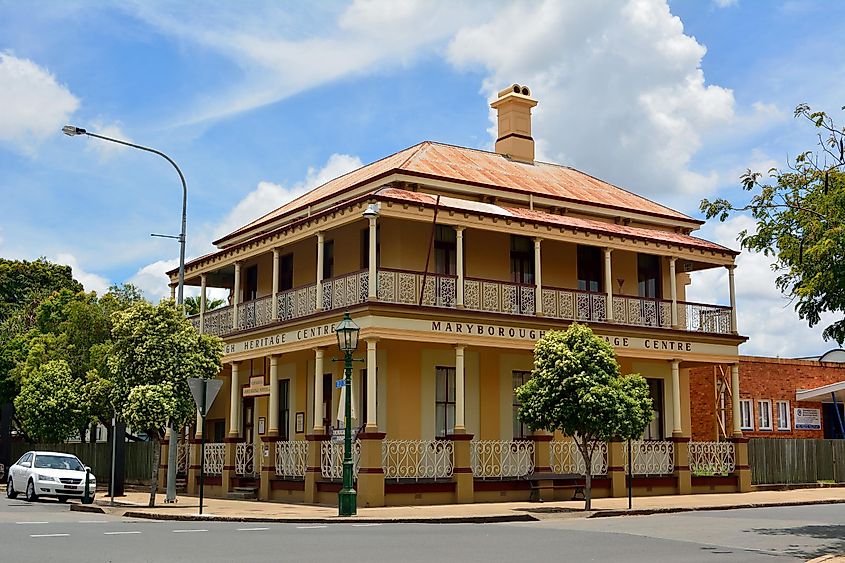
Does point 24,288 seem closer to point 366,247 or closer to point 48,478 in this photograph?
point 48,478

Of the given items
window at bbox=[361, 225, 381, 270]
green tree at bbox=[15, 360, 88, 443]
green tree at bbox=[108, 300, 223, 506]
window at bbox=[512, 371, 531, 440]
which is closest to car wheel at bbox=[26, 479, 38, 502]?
green tree at bbox=[108, 300, 223, 506]

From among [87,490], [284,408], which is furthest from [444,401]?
[87,490]

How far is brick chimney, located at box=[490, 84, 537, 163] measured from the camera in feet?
106

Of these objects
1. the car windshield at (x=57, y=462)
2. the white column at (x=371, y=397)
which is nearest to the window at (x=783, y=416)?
A: the white column at (x=371, y=397)

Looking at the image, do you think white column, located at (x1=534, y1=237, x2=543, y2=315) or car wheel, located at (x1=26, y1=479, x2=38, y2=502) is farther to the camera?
car wheel, located at (x1=26, y1=479, x2=38, y2=502)

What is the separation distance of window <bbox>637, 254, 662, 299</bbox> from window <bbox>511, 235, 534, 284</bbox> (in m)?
4.12

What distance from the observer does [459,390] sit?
940 inches

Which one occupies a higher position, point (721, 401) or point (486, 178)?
point (486, 178)

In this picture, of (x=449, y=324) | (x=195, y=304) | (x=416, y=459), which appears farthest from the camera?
(x=195, y=304)

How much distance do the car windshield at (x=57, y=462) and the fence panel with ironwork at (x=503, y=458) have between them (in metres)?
→ 10.5

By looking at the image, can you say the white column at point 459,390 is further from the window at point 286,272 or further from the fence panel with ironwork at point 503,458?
the window at point 286,272

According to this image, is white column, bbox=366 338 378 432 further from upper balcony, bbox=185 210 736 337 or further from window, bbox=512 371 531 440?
window, bbox=512 371 531 440

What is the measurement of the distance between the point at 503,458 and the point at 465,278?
15.0 feet

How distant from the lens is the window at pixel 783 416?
3606cm
